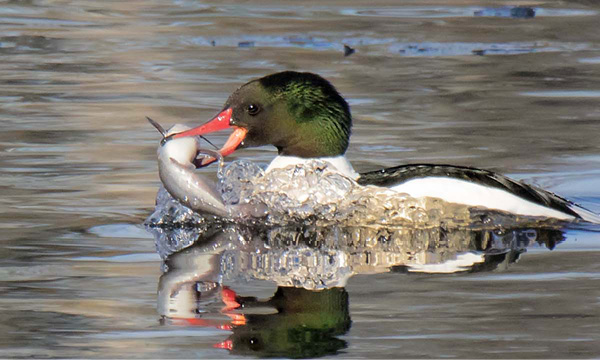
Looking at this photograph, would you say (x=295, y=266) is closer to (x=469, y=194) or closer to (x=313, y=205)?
(x=313, y=205)

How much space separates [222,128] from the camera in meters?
7.20

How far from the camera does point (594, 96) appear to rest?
10.8m

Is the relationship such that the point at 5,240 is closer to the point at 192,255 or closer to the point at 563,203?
the point at 192,255

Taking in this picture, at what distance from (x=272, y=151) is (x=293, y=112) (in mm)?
1940

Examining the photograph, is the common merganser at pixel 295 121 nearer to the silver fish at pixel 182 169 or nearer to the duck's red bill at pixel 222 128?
the duck's red bill at pixel 222 128

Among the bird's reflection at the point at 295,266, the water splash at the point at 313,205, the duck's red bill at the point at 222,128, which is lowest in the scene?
the bird's reflection at the point at 295,266

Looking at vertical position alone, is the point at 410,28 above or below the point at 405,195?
above

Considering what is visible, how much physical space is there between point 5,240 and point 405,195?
205cm

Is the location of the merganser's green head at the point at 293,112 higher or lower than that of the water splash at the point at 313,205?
higher

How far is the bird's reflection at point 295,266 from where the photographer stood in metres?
4.84

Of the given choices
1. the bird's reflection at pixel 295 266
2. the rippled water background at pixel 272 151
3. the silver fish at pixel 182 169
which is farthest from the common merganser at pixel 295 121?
the rippled water background at pixel 272 151

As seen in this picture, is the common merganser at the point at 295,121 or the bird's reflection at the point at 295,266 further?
the common merganser at the point at 295,121

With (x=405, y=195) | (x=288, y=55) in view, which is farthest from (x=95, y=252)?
(x=288, y=55)

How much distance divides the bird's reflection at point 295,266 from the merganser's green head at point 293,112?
0.54 meters
